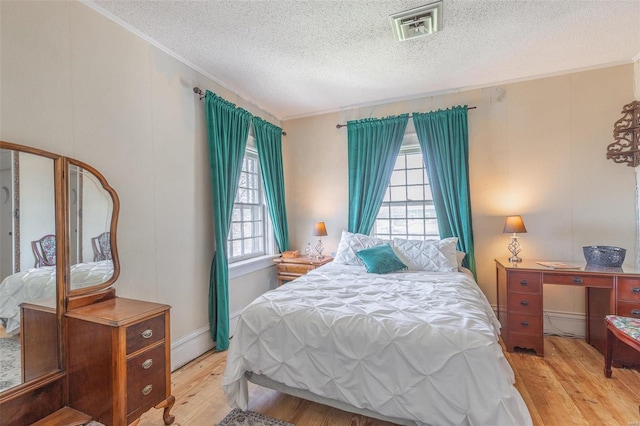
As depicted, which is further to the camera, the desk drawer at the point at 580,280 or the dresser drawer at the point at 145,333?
the desk drawer at the point at 580,280

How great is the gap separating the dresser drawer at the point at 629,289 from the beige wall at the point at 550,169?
656 millimetres

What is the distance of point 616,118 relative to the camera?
2900mm

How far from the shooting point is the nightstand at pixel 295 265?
3590mm

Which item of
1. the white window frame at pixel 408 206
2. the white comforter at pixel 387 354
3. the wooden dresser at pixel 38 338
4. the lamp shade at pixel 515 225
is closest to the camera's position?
the white comforter at pixel 387 354

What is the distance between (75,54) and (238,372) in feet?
7.69

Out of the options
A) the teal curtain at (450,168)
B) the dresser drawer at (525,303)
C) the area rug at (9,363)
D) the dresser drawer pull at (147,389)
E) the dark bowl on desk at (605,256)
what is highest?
the teal curtain at (450,168)

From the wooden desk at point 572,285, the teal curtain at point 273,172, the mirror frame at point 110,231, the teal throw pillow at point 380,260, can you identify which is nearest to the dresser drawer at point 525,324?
the wooden desk at point 572,285

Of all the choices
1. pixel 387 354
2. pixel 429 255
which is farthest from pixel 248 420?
pixel 429 255

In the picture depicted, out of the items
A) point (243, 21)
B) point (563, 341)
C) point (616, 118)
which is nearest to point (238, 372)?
point (243, 21)

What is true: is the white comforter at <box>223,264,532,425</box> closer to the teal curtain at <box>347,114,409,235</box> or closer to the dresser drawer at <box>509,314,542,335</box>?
the dresser drawer at <box>509,314,542,335</box>

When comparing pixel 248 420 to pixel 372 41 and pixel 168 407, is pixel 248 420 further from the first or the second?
pixel 372 41

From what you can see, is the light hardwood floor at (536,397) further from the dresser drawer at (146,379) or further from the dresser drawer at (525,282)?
the dresser drawer at (525,282)

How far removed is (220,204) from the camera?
9.31ft

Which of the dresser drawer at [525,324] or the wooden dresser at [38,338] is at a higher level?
the wooden dresser at [38,338]
